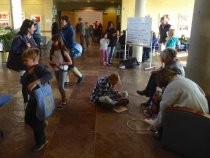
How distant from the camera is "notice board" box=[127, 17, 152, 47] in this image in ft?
25.4

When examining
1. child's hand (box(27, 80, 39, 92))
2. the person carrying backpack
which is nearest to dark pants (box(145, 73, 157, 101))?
the person carrying backpack

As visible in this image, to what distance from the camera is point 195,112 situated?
8.87 ft

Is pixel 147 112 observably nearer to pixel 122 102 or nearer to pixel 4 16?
pixel 122 102

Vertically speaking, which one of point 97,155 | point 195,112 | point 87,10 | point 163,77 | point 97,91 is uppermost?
point 87,10

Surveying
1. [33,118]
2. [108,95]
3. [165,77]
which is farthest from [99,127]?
[165,77]

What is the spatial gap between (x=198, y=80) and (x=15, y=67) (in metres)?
3.01

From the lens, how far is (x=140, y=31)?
8008 mm

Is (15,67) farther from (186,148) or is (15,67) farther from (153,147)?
(186,148)

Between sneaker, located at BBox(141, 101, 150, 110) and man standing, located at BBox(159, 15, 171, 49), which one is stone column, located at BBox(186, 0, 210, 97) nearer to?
sneaker, located at BBox(141, 101, 150, 110)

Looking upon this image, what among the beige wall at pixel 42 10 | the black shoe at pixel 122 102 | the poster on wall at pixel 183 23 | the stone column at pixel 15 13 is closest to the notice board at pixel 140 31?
the black shoe at pixel 122 102

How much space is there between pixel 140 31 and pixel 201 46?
431 centimetres

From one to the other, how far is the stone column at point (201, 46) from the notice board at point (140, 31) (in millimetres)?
3763

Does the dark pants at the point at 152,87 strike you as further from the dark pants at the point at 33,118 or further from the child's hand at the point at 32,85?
the child's hand at the point at 32,85

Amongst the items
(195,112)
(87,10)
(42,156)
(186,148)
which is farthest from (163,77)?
(87,10)
